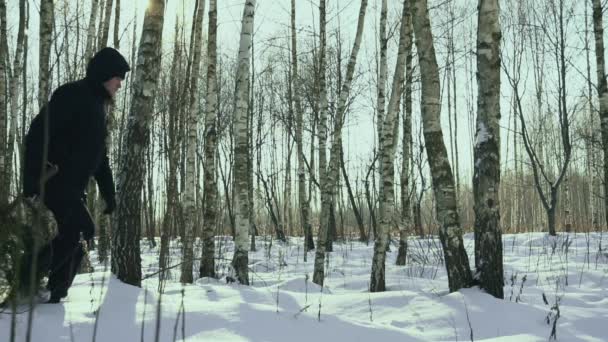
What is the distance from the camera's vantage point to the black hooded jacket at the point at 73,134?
293 cm

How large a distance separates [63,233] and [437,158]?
3.11 m

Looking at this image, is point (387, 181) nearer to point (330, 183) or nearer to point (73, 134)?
point (330, 183)

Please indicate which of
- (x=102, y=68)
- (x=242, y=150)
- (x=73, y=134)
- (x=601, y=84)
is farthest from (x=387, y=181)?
(x=601, y=84)

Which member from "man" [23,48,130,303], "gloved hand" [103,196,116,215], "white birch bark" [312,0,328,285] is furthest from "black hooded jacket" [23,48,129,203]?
"white birch bark" [312,0,328,285]

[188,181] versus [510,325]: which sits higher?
[188,181]

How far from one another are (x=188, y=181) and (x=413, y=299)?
6185 millimetres

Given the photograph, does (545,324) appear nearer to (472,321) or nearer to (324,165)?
(472,321)

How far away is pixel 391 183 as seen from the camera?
701 centimetres

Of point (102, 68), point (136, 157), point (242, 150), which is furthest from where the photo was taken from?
point (242, 150)

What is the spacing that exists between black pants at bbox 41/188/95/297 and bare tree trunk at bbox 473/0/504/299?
305 centimetres

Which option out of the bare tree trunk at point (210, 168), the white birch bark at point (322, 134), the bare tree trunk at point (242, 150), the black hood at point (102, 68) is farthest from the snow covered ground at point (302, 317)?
the bare tree trunk at point (210, 168)

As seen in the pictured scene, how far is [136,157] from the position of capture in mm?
4004

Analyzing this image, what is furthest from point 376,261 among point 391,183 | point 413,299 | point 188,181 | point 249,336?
point 188,181

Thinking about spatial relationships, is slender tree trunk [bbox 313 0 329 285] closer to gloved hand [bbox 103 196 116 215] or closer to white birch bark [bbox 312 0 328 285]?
white birch bark [bbox 312 0 328 285]
